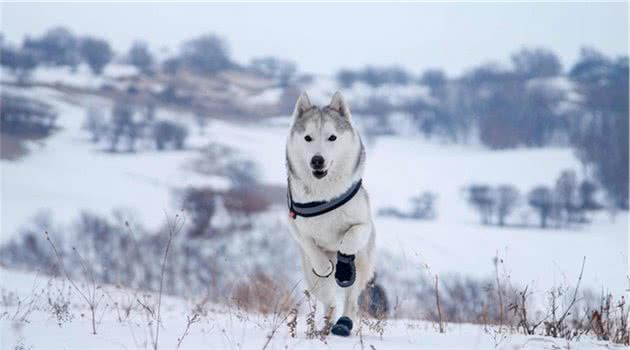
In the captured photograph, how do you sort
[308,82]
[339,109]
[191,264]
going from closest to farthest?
[339,109], [191,264], [308,82]

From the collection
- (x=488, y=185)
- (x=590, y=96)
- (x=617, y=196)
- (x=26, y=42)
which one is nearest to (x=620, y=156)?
(x=617, y=196)

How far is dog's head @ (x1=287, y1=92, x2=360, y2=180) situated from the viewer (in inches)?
231

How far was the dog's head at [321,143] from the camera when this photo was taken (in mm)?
5867

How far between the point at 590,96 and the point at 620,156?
39.5m

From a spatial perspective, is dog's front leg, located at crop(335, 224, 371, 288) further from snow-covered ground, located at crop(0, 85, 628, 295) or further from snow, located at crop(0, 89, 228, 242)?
snow, located at crop(0, 89, 228, 242)

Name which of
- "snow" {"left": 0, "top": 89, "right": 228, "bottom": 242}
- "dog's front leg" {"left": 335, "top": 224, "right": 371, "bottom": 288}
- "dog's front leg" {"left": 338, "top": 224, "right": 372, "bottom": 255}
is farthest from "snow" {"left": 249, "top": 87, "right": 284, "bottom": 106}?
"dog's front leg" {"left": 335, "top": 224, "right": 371, "bottom": 288}

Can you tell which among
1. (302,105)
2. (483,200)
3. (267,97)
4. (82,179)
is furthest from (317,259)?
(267,97)

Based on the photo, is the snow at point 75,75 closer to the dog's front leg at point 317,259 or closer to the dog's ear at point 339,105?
the dog's ear at point 339,105

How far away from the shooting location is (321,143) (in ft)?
19.9

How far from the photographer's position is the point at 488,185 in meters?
96.9

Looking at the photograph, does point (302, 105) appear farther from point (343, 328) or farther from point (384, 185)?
point (384, 185)

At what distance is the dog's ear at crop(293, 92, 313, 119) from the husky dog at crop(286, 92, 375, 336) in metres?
0.01

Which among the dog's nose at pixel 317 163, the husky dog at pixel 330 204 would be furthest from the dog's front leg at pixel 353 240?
the dog's nose at pixel 317 163

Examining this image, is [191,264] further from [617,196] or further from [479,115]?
[479,115]
